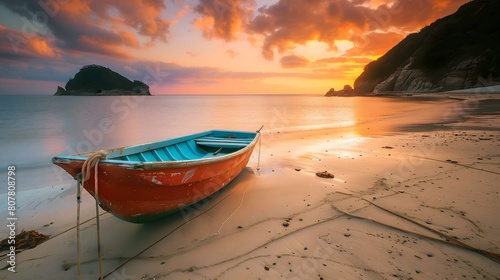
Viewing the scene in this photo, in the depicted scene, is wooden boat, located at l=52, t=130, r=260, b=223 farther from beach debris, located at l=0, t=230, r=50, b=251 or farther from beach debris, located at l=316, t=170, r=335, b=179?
beach debris, located at l=316, t=170, r=335, b=179

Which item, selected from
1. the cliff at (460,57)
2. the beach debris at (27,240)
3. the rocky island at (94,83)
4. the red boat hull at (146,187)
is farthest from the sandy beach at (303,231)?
the rocky island at (94,83)

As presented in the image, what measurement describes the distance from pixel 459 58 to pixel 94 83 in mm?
181571

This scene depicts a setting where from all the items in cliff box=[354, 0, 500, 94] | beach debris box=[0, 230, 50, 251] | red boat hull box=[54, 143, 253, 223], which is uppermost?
cliff box=[354, 0, 500, 94]

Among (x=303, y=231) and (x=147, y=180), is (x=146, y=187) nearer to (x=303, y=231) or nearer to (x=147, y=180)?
(x=147, y=180)

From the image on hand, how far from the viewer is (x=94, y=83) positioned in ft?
506

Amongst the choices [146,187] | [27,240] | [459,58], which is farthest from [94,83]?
[146,187]

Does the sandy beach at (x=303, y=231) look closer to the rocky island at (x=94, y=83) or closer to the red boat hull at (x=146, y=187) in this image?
the red boat hull at (x=146, y=187)

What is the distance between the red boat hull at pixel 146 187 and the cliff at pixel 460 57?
69881 mm

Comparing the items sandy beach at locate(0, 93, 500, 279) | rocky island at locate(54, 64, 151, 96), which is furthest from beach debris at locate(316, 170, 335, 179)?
rocky island at locate(54, 64, 151, 96)

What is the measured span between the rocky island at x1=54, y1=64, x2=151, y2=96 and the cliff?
15393cm

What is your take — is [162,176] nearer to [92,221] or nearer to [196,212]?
[196,212]

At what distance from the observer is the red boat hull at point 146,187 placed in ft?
9.93

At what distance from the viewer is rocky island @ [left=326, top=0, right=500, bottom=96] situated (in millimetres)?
53719

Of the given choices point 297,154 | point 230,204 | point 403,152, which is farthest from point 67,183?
point 403,152
